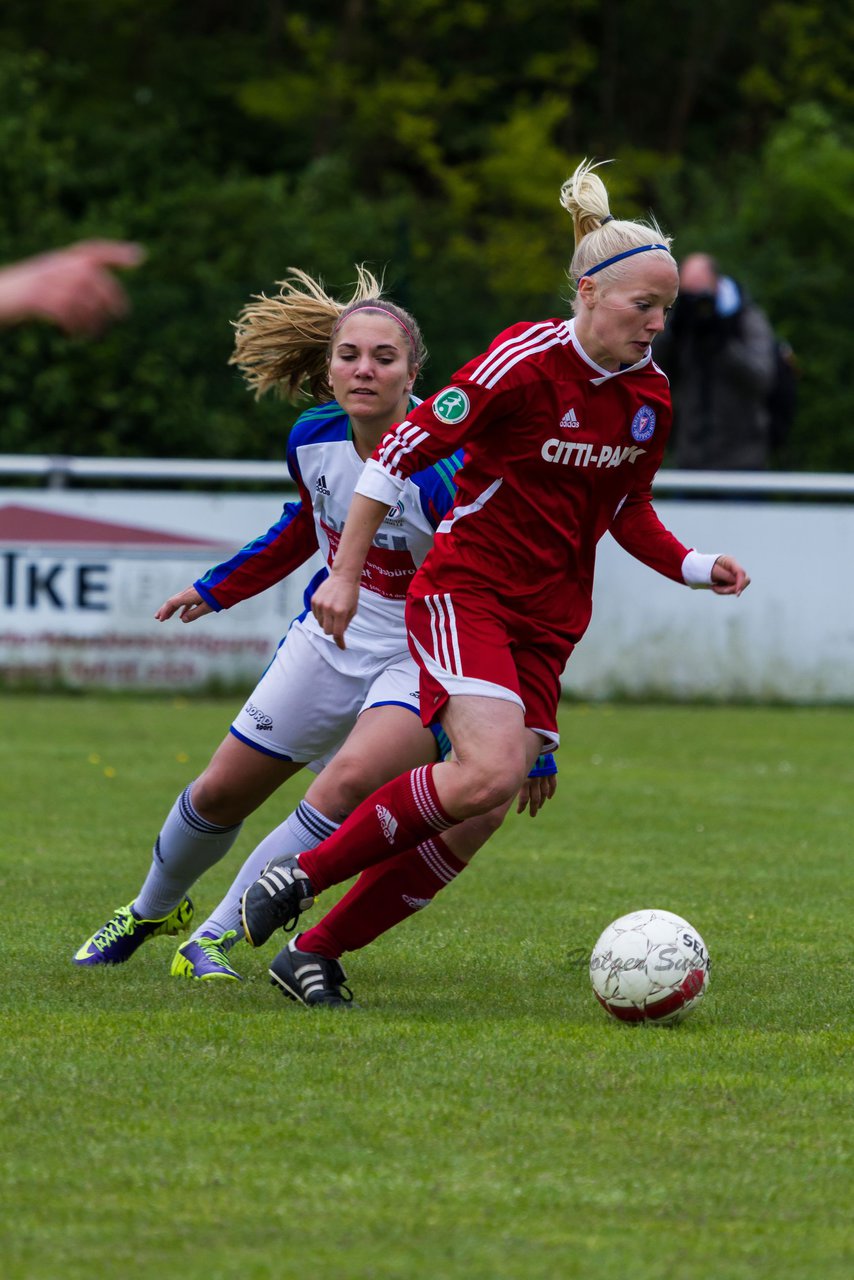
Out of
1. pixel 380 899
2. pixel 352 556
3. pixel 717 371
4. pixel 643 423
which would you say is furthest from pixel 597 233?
pixel 717 371

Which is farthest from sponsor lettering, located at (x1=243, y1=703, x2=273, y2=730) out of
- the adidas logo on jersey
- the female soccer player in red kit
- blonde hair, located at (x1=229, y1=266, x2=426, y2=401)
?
blonde hair, located at (x1=229, y1=266, x2=426, y2=401)

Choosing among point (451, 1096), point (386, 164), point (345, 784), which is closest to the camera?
point (451, 1096)

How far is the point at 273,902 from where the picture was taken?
480 centimetres

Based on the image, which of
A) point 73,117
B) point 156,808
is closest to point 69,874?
point 156,808

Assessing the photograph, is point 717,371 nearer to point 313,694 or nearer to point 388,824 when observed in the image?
point 313,694

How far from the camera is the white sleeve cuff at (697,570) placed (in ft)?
16.8

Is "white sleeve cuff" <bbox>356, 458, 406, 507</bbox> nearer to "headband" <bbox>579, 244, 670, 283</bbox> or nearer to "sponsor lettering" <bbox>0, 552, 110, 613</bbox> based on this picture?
"headband" <bbox>579, 244, 670, 283</bbox>

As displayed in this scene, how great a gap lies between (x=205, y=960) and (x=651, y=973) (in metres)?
1.31

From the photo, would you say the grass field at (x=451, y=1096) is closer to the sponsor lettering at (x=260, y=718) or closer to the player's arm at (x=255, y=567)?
the sponsor lettering at (x=260, y=718)

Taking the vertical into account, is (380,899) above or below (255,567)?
below

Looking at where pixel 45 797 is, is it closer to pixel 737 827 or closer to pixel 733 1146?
pixel 737 827

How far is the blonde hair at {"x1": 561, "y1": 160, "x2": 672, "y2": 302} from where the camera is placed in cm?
484

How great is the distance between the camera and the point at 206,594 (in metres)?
5.62

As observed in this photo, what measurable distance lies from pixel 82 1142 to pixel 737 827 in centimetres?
539
